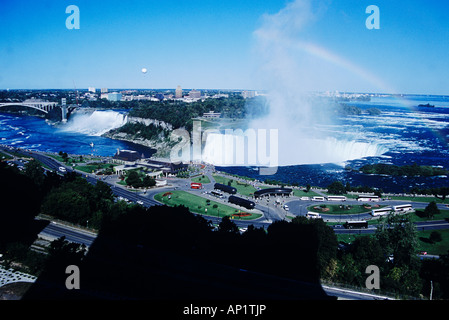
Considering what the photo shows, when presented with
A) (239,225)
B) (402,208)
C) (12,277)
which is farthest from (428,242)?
(12,277)

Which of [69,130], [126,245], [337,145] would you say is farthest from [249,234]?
[69,130]

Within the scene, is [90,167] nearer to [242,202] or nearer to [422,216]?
[242,202]

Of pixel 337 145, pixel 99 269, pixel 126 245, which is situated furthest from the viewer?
pixel 337 145

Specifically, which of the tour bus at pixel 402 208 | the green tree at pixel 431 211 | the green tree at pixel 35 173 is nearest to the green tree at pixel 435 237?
the green tree at pixel 431 211

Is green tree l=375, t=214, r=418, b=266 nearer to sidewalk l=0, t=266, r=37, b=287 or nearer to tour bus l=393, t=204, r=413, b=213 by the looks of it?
tour bus l=393, t=204, r=413, b=213

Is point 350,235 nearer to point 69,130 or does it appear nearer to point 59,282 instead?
point 59,282

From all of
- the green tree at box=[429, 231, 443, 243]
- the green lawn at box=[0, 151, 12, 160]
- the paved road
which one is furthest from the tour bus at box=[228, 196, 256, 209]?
the green lawn at box=[0, 151, 12, 160]

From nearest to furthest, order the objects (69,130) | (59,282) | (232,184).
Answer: (59,282)
(232,184)
(69,130)
